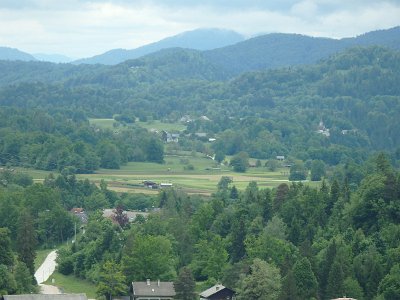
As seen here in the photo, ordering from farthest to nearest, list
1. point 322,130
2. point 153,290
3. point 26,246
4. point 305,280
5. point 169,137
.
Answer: point 322,130 → point 169,137 → point 26,246 → point 153,290 → point 305,280

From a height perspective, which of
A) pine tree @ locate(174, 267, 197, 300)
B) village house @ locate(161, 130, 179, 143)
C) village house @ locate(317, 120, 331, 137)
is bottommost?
village house @ locate(317, 120, 331, 137)

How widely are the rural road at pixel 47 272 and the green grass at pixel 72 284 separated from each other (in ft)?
1.37

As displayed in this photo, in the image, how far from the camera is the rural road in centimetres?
5651

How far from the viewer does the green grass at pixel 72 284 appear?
57312 millimetres

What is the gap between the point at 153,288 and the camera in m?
52.4

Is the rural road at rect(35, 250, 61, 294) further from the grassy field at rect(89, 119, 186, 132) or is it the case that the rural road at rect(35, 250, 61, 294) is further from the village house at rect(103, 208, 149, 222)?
the grassy field at rect(89, 119, 186, 132)

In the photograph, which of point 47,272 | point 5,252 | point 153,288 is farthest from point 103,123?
point 153,288

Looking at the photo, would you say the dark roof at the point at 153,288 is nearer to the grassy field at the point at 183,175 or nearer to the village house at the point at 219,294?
the village house at the point at 219,294

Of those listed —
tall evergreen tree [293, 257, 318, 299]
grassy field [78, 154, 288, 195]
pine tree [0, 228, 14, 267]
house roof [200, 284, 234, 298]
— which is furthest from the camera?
grassy field [78, 154, 288, 195]

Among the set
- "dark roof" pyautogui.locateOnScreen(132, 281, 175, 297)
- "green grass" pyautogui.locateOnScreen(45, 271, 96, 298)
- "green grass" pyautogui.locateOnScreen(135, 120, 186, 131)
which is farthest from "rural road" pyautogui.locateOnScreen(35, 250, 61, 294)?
"green grass" pyautogui.locateOnScreen(135, 120, 186, 131)

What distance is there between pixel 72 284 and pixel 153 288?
965 cm

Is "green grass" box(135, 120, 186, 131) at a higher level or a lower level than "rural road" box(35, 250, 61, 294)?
higher

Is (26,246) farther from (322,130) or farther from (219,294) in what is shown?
(322,130)

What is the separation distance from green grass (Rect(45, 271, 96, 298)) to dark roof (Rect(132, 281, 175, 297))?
348 cm
